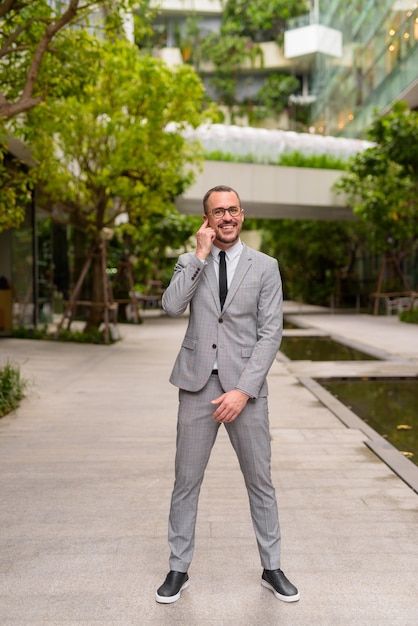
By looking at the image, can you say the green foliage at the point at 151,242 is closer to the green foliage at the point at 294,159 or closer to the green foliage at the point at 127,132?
the green foliage at the point at 294,159

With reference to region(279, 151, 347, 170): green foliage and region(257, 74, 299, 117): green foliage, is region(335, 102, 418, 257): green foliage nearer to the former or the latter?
region(279, 151, 347, 170): green foliage

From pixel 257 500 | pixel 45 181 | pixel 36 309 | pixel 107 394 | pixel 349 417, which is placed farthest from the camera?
pixel 36 309

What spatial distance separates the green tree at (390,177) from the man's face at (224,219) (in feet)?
53.8

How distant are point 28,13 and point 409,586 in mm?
9671

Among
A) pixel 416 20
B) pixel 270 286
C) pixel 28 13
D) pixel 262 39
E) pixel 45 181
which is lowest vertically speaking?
pixel 270 286

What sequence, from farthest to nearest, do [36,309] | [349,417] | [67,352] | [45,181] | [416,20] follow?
[416,20] < [36,309] < [45,181] < [67,352] < [349,417]

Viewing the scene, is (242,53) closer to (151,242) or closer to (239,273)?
(151,242)

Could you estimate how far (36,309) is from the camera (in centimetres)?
1966

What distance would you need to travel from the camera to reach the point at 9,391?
8617 millimetres

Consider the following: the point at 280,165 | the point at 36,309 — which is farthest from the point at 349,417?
the point at 280,165

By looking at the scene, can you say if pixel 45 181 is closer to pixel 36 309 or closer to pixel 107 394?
pixel 36 309

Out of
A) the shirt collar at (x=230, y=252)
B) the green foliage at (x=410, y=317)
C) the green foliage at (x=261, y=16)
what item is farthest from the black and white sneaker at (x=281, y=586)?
the green foliage at (x=261, y=16)

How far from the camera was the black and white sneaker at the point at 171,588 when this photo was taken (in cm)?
341

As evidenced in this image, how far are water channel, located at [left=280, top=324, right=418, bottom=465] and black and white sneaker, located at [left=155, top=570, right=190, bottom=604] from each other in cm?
331
